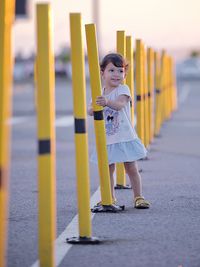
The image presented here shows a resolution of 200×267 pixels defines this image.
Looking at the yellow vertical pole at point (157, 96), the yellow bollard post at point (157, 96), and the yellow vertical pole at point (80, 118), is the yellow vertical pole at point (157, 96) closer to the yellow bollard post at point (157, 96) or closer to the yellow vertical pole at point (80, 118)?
the yellow bollard post at point (157, 96)

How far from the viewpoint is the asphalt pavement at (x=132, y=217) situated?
7.18 metres

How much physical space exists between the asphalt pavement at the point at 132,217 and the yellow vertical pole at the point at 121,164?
0.26 m

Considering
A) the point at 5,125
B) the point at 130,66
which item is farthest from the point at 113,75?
the point at 5,125

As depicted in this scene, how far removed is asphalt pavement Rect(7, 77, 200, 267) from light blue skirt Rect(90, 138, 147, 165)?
0.45 m

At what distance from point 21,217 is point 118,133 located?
3.78 feet

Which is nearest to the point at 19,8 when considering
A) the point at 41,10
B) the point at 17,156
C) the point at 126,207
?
the point at 17,156

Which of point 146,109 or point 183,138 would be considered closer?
point 146,109

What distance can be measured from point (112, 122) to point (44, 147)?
10.7ft

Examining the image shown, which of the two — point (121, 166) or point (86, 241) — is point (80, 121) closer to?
point (86, 241)

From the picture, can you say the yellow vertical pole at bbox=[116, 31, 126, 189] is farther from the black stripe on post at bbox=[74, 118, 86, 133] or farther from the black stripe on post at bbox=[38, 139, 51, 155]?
the black stripe on post at bbox=[38, 139, 51, 155]

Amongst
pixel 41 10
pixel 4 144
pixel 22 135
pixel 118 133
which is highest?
pixel 41 10

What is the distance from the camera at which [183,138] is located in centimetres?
1992

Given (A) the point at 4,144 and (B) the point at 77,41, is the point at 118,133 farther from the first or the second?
(A) the point at 4,144

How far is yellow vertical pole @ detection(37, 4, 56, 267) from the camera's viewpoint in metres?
6.39
